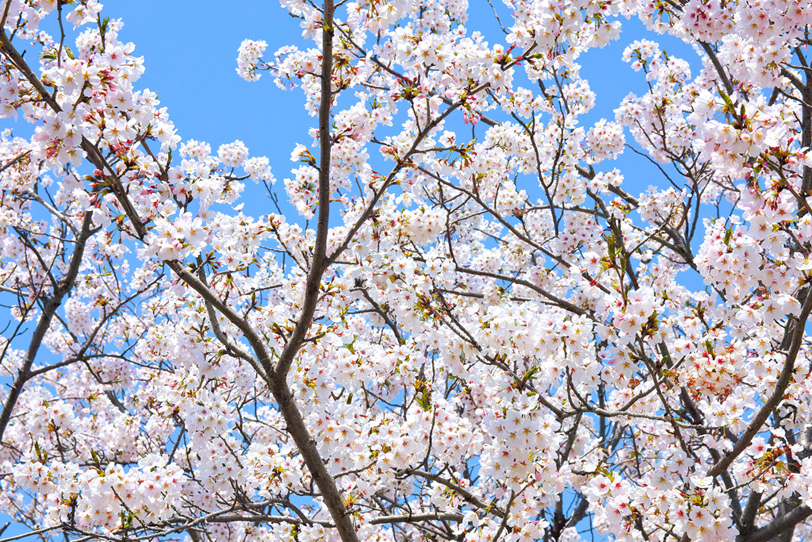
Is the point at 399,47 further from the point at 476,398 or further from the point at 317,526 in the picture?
the point at 317,526

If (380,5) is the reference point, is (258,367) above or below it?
below

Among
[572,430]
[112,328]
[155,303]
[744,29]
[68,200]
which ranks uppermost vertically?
[68,200]

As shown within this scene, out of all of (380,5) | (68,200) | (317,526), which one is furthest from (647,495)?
(68,200)

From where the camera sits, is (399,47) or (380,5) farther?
(399,47)

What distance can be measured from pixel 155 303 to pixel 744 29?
779 cm

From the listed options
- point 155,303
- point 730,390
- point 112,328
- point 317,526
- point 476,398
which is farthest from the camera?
point 112,328

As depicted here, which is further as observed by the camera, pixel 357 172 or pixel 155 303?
pixel 155 303

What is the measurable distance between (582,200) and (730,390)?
3.16 metres

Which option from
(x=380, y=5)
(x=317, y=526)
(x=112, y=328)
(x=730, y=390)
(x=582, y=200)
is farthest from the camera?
(x=112, y=328)

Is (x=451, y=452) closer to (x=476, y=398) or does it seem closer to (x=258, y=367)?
(x=476, y=398)

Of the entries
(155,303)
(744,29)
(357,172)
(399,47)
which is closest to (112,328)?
(155,303)

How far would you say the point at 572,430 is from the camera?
473 centimetres

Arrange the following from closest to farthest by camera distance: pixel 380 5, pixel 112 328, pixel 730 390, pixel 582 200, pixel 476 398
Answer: pixel 380 5 < pixel 730 390 < pixel 476 398 < pixel 582 200 < pixel 112 328

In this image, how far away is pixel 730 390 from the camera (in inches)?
154
